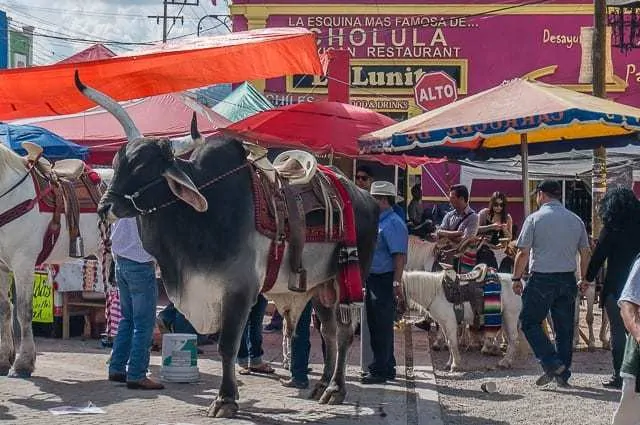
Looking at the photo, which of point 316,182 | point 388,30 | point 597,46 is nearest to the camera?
point 316,182

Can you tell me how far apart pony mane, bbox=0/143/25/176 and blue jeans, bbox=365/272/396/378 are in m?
3.49

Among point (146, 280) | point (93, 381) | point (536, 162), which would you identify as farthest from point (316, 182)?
point (536, 162)

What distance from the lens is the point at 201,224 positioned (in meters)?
8.72

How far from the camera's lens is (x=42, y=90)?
1088 cm

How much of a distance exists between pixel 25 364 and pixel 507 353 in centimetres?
519

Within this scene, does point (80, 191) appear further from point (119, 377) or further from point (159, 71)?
point (119, 377)

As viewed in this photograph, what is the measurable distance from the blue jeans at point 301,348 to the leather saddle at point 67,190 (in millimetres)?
2338

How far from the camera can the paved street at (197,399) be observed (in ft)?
29.3

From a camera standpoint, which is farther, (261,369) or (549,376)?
(261,369)

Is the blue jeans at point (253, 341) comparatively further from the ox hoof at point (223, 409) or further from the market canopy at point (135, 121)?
the market canopy at point (135, 121)

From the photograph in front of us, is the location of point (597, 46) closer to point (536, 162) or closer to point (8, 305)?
point (536, 162)

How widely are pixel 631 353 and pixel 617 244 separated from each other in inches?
156

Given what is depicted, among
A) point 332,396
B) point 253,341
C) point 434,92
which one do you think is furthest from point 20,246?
point 434,92

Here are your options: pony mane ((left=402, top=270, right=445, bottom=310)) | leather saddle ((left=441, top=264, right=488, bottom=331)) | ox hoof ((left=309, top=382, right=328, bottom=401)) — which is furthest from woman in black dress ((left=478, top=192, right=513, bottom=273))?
ox hoof ((left=309, top=382, right=328, bottom=401))
